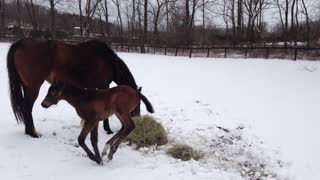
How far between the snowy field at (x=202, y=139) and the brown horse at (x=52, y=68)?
2.09 feet

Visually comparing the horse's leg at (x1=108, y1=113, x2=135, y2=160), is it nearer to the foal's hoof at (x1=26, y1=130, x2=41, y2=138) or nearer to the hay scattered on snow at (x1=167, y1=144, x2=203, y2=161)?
the hay scattered on snow at (x1=167, y1=144, x2=203, y2=161)

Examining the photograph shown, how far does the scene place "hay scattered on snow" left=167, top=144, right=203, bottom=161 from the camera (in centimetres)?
586

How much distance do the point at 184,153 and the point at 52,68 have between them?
263 centimetres

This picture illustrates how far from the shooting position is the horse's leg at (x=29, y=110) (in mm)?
6441

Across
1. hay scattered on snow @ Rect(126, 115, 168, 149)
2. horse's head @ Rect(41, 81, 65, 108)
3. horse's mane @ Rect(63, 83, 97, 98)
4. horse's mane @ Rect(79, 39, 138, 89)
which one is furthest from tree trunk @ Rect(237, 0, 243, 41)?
horse's head @ Rect(41, 81, 65, 108)

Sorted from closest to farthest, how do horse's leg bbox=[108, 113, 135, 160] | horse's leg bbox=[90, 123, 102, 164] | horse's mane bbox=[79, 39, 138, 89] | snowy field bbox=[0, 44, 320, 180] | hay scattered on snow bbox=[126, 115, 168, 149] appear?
1. snowy field bbox=[0, 44, 320, 180]
2. horse's leg bbox=[90, 123, 102, 164]
3. horse's leg bbox=[108, 113, 135, 160]
4. hay scattered on snow bbox=[126, 115, 168, 149]
5. horse's mane bbox=[79, 39, 138, 89]

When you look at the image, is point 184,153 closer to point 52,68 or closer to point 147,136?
point 147,136

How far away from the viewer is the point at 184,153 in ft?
19.4

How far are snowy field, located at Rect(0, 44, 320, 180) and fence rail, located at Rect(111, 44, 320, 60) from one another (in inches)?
449

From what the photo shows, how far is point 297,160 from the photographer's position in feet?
20.6

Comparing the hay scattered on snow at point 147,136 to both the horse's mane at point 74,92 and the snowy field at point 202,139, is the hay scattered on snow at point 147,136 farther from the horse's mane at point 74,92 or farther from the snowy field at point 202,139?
the horse's mane at point 74,92

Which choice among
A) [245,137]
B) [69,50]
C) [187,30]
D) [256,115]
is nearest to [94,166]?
[69,50]

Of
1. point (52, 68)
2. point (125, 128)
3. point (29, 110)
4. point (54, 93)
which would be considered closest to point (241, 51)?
point (52, 68)

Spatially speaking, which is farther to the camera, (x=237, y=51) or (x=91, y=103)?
(x=237, y=51)
